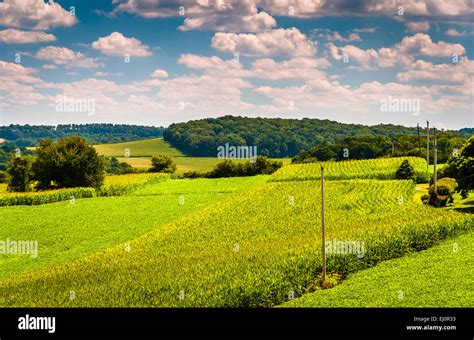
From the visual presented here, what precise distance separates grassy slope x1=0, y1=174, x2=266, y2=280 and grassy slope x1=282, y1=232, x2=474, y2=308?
1932 cm

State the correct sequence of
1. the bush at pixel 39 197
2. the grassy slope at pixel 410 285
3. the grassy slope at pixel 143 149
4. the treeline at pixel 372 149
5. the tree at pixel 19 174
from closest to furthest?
the grassy slope at pixel 410 285 → the bush at pixel 39 197 → the tree at pixel 19 174 → the treeline at pixel 372 149 → the grassy slope at pixel 143 149

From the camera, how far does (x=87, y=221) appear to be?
52.0 metres

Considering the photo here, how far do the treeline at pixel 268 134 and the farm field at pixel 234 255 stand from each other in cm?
7465

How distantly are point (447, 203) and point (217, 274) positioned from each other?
1128 inches

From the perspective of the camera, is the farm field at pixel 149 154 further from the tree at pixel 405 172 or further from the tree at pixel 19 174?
the tree at pixel 19 174

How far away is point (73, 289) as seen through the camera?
2669 centimetres

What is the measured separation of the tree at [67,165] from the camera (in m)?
78.1

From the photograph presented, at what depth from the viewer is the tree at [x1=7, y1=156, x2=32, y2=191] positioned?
78.9 metres

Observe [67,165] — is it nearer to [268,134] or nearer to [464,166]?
[464,166]

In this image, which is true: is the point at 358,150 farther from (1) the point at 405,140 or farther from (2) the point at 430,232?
(2) the point at 430,232

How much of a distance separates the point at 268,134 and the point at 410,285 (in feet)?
379
